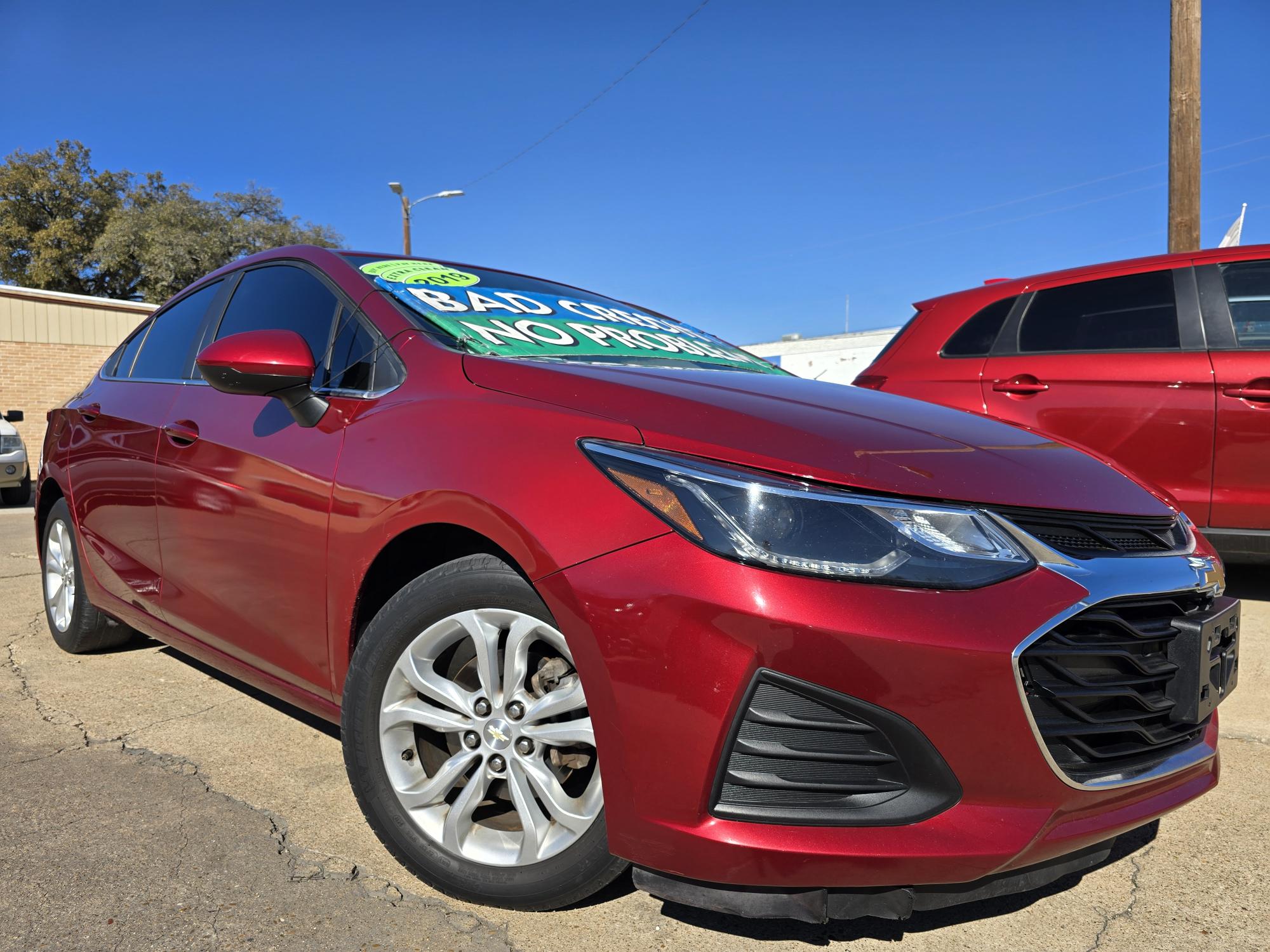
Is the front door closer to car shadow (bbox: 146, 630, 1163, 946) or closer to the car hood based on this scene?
the car hood

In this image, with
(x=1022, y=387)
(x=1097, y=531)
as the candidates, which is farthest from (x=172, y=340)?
(x=1022, y=387)

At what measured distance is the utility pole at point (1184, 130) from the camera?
290 inches

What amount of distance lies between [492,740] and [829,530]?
31.9 inches

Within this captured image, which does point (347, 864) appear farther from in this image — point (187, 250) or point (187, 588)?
point (187, 250)

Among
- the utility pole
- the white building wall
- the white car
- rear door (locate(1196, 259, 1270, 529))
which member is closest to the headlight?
rear door (locate(1196, 259, 1270, 529))

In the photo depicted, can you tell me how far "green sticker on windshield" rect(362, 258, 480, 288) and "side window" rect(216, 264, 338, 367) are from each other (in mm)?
156

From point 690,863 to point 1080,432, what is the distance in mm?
3463

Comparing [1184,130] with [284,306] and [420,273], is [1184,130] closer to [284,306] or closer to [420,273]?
[420,273]

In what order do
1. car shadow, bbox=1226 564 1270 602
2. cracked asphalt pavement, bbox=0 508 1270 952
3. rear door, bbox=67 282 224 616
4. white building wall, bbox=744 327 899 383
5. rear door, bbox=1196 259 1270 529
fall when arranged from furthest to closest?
white building wall, bbox=744 327 899 383, car shadow, bbox=1226 564 1270 602, rear door, bbox=1196 259 1270 529, rear door, bbox=67 282 224 616, cracked asphalt pavement, bbox=0 508 1270 952

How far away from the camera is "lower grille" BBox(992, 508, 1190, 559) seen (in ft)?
5.51

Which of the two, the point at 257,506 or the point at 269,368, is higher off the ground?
the point at 269,368

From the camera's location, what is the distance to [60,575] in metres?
3.94

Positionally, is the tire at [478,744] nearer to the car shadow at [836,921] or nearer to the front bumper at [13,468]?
the car shadow at [836,921]

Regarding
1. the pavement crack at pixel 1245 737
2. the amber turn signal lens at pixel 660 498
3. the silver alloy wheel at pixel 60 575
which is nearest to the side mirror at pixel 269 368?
the amber turn signal lens at pixel 660 498
